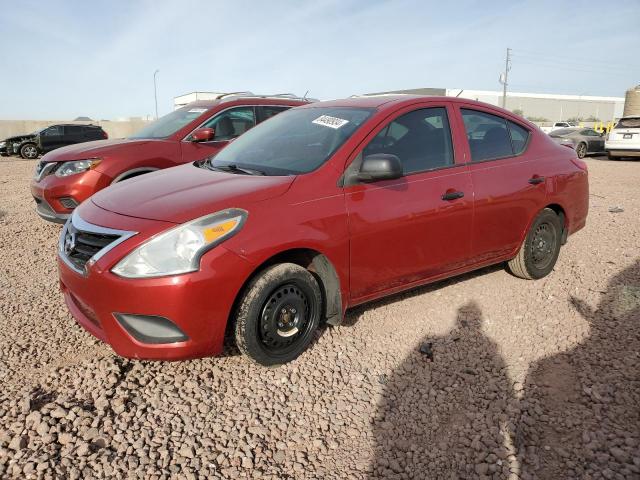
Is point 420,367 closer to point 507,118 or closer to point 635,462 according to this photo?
point 635,462

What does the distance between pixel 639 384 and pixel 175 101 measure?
58.6 meters

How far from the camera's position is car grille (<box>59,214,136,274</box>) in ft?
8.64

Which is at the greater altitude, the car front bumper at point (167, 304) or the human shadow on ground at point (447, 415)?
the car front bumper at point (167, 304)

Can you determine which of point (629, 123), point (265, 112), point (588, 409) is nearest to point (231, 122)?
point (265, 112)

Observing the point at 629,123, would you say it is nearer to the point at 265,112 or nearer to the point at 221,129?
the point at 265,112

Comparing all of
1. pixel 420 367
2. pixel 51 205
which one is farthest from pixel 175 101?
pixel 420 367

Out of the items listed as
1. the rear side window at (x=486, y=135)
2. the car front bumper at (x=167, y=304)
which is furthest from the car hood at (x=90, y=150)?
the rear side window at (x=486, y=135)

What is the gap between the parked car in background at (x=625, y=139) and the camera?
15.6 metres

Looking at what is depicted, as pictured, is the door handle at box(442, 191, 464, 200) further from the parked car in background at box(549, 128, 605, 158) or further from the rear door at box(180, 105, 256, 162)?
the parked car in background at box(549, 128, 605, 158)

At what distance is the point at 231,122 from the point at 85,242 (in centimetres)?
393

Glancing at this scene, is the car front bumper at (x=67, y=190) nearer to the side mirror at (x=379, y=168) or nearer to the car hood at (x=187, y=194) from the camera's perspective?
the car hood at (x=187, y=194)

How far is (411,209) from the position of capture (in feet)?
11.0

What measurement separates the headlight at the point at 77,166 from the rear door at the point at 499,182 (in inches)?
159

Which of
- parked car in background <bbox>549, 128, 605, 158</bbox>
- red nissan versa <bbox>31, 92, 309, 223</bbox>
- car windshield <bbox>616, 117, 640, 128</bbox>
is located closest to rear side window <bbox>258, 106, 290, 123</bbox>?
red nissan versa <bbox>31, 92, 309, 223</bbox>
